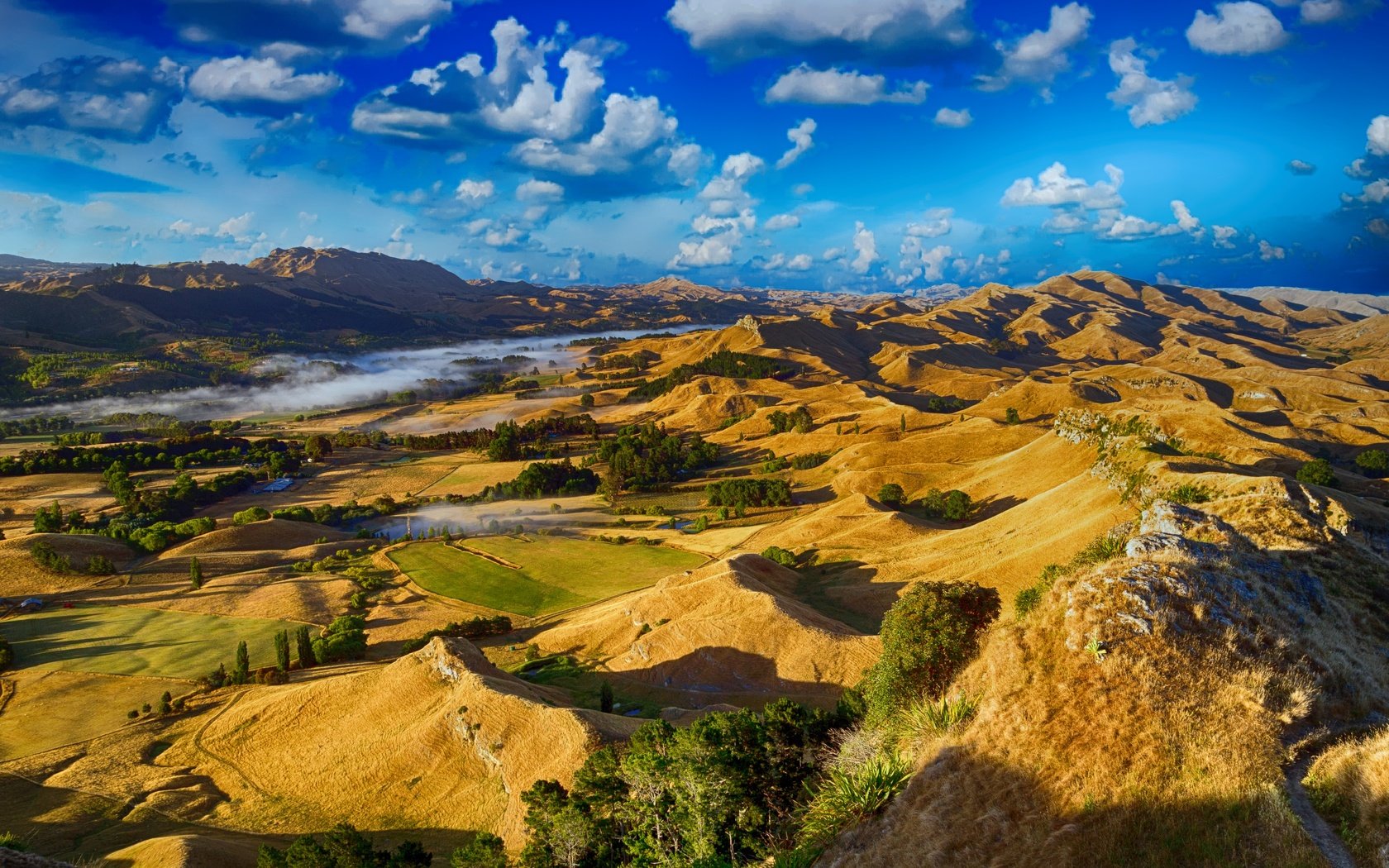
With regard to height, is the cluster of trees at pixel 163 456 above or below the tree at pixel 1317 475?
above

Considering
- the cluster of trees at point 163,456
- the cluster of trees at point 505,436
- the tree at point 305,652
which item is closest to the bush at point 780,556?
the tree at point 305,652

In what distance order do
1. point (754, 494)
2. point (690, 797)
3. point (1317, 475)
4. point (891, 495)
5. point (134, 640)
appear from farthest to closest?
point (754, 494), point (891, 495), point (1317, 475), point (134, 640), point (690, 797)

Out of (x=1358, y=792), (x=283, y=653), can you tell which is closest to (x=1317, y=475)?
(x=1358, y=792)

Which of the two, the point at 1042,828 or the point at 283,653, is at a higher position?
the point at 1042,828

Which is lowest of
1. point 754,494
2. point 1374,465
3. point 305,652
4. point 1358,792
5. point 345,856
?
point 305,652

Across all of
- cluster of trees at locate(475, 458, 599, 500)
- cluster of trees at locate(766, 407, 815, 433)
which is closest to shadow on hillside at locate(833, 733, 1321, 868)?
cluster of trees at locate(475, 458, 599, 500)

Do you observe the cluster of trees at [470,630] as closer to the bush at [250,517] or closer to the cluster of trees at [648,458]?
the bush at [250,517]

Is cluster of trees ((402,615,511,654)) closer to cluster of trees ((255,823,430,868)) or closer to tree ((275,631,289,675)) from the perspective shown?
tree ((275,631,289,675))

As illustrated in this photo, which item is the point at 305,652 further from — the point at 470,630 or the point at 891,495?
the point at 891,495
